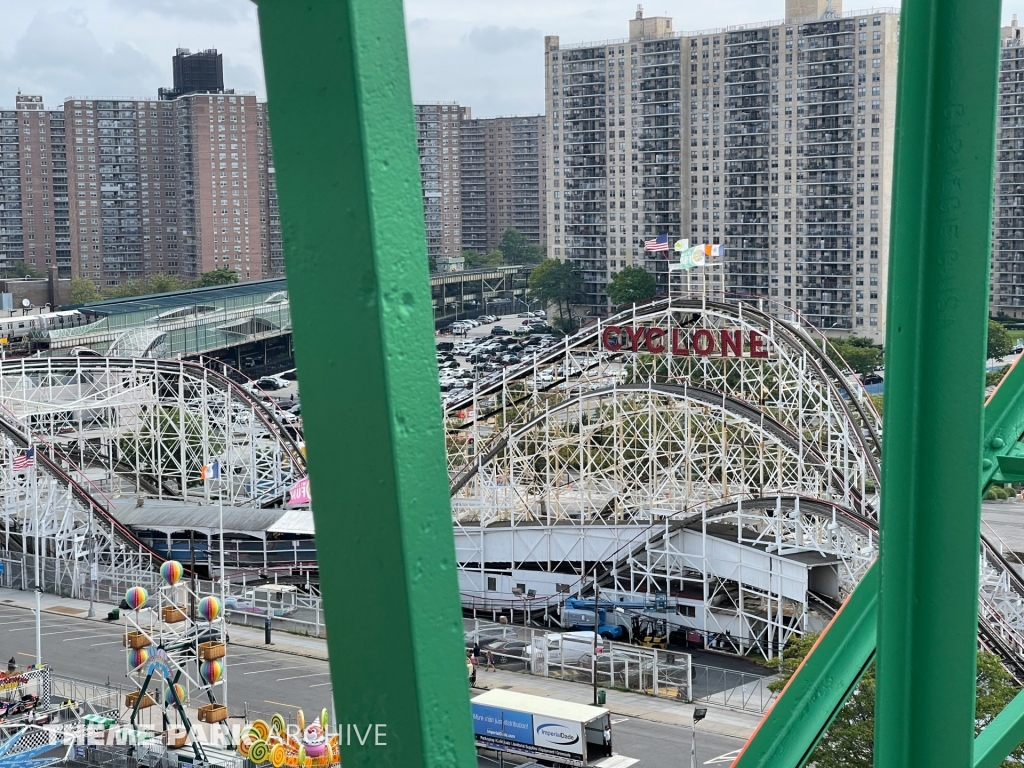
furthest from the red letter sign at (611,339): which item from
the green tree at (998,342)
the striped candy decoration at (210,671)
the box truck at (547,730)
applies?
the green tree at (998,342)

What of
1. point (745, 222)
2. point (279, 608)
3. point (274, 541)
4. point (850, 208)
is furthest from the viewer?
point (745, 222)

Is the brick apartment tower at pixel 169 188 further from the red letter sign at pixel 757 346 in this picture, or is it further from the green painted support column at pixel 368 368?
the green painted support column at pixel 368 368

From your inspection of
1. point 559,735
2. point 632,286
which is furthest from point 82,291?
point 559,735

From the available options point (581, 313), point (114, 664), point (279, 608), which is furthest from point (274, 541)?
point (581, 313)

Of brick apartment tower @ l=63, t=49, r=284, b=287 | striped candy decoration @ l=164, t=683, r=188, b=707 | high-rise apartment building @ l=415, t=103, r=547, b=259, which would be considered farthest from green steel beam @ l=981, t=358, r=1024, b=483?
high-rise apartment building @ l=415, t=103, r=547, b=259

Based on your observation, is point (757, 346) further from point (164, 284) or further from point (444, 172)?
point (444, 172)

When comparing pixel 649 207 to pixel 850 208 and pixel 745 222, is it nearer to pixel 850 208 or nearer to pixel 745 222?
pixel 745 222

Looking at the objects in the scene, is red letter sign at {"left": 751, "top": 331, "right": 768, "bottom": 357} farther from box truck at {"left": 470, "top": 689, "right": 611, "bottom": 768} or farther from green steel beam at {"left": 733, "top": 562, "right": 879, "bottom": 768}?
green steel beam at {"left": 733, "top": 562, "right": 879, "bottom": 768}
